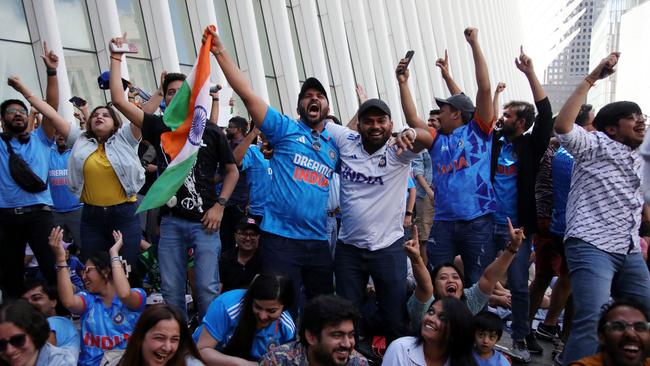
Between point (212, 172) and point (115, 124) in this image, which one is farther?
point (115, 124)

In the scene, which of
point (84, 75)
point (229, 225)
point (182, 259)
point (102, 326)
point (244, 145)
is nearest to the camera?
point (102, 326)

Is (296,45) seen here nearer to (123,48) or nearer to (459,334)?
(123,48)

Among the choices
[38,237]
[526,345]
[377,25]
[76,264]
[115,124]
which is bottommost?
[526,345]

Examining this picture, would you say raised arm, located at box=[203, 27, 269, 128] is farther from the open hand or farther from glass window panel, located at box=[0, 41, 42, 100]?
glass window panel, located at box=[0, 41, 42, 100]

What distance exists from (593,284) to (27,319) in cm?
340

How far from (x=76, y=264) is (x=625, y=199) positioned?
5131 mm

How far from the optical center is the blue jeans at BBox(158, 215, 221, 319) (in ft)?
15.8

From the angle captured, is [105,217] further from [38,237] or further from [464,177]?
[464,177]

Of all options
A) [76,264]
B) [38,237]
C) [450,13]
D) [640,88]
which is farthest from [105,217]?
[640,88]

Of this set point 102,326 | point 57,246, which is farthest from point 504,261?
point 57,246

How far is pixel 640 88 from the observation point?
94.6m

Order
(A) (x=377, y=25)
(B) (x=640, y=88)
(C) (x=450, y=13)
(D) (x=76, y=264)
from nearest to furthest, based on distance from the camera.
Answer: (D) (x=76, y=264), (A) (x=377, y=25), (C) (x=450, y=13), (B) (x=640, y=88)

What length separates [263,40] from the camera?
54.7 feet

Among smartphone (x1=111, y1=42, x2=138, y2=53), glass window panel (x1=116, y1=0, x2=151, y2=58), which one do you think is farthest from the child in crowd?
glass window panel (x1=116, y1=0, x2=151, y2=58)
